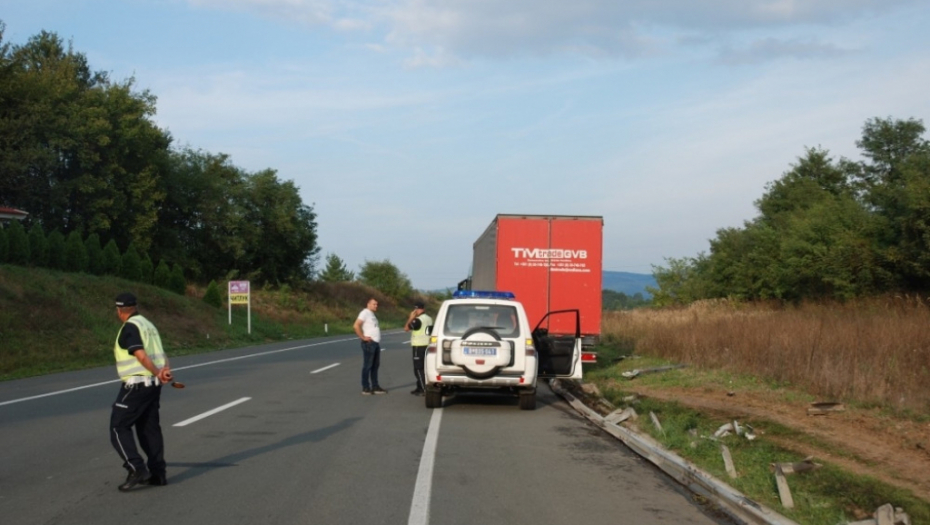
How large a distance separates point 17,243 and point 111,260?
6.82 m

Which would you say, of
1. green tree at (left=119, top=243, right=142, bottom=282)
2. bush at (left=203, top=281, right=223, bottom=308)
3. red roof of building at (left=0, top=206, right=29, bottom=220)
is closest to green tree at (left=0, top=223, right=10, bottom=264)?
red roof of building at (left=0, top=206, right=29, bottom=220)

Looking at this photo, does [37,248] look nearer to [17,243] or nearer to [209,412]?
[17,243]

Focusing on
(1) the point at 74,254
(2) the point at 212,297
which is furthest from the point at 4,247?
(2) the point at 212,297

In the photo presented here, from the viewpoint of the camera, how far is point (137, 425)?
7.81 meters

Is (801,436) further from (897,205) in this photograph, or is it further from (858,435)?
Answer: (897,205)

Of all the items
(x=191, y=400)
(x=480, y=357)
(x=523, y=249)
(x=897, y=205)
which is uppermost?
(x=897, y=205)

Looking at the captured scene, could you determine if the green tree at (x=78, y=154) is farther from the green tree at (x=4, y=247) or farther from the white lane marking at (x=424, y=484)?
the white lane marking at (x=424, y=484)

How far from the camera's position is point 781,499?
24.6 feet

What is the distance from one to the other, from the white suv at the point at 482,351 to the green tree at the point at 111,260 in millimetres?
30992

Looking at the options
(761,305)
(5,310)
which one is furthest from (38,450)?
(761,305)

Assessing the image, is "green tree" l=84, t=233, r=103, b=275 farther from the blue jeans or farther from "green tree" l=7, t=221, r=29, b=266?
the blue jeans

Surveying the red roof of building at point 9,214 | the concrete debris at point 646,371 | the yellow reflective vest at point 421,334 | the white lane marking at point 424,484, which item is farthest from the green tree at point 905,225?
the red roof of building at point 9,214

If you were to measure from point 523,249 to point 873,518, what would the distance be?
1236cm

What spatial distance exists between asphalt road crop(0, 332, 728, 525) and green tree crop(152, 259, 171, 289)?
1217 inches
